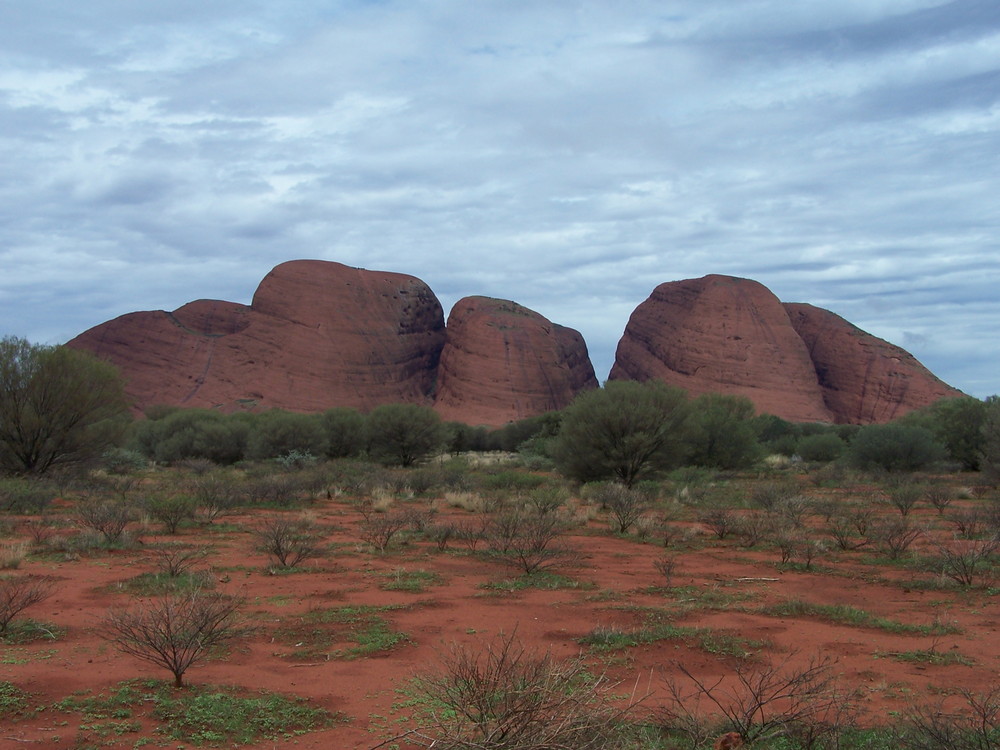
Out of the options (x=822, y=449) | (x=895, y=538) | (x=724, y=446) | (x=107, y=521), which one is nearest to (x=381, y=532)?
(x=107, y=521)

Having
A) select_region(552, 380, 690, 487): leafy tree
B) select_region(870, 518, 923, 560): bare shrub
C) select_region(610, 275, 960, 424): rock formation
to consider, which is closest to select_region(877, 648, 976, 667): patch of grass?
select_region(870, 518, 923, 560): bare shrub

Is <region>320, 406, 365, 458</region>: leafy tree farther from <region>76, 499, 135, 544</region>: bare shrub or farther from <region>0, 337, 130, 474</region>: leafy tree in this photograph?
<region>76, 499, 135, 544</region>: bare shrub

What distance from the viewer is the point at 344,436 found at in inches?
1405

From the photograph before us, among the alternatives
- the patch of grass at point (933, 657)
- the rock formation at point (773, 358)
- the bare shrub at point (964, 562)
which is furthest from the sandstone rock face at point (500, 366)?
the patch of grass at point (933, 657)

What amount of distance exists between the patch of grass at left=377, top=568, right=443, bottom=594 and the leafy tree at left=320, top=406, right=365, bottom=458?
25.8 meters

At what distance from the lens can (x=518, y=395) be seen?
6706 centimetres

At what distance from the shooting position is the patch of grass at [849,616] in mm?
6898

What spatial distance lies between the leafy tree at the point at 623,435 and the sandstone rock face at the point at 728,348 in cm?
4222

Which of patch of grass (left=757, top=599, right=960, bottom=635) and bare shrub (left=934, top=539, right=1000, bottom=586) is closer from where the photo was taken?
patch of grass (left=757, top=599, right=960, bottom=635)

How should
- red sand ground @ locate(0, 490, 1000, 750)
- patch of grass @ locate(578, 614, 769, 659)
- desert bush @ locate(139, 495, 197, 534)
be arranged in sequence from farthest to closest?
1. desert bush @ locate(139, 495, 197, 534)
2. patch of grass @ locate(578, 614, 769, 659)
3. red sand ground @ locate(0, 490, 1000, 750)

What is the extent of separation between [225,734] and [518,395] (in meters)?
62.7

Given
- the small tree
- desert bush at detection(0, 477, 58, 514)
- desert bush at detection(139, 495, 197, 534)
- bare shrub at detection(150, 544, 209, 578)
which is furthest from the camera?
desert bush at detection(0, 477, 58, 514)

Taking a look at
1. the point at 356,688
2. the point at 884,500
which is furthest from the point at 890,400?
the point at 356,688

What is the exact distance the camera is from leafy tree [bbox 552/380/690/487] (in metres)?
20.9
